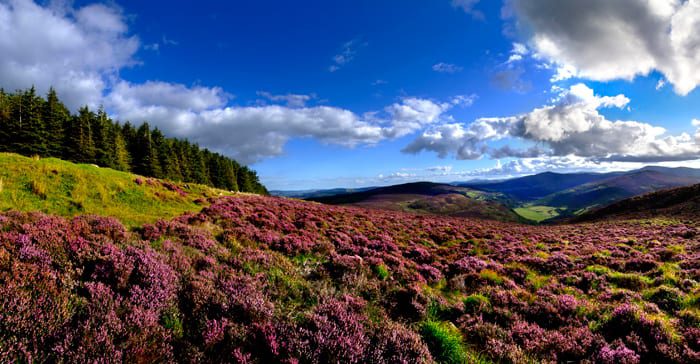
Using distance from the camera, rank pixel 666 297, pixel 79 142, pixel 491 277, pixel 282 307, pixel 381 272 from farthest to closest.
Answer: pixel 79 142 < pixel 491 277 < pixel 381 272 < pixel 666 297 < pixel 282 307

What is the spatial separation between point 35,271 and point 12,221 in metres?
4.21

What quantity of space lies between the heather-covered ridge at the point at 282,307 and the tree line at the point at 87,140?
2428 inches

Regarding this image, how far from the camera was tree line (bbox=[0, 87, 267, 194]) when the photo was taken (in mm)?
48781

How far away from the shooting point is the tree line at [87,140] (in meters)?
48.8

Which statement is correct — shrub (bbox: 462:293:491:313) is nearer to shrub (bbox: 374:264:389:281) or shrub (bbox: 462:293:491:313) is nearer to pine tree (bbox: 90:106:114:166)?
shrub (bbox: 374:264:389:281)

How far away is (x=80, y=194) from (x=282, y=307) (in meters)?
14.8

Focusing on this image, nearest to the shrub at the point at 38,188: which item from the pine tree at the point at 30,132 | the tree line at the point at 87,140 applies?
the tree line at the point at 87,140

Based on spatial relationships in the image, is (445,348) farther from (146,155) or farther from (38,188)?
(146,155)

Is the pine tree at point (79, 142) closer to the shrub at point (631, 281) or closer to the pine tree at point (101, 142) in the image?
the pine tree at point (101, 142)

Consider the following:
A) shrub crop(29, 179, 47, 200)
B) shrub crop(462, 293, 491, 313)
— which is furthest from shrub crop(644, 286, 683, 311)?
shrub crop(29, 179, 47, 200)

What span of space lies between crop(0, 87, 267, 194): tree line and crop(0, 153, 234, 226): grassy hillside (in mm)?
47655

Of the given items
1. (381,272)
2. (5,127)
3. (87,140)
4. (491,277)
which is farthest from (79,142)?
(491,277)

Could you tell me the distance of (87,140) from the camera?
174ft

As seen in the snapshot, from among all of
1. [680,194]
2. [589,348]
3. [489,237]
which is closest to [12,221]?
[589,348]
